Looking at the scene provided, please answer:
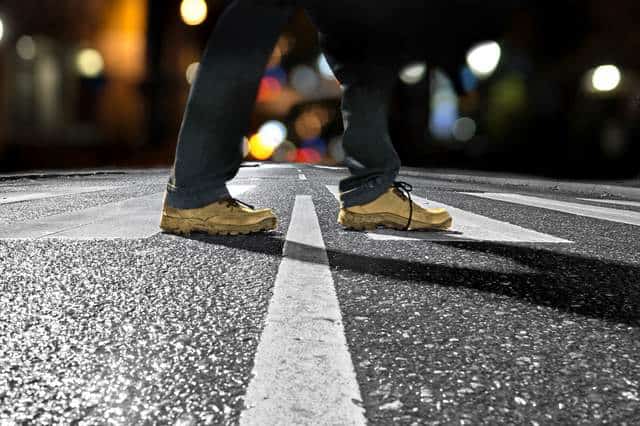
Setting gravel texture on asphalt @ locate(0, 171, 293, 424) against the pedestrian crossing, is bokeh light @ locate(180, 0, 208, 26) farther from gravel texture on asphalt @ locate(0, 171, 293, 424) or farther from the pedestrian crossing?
gravel texture on asphalt @ locate(0, 171, 293, 424)

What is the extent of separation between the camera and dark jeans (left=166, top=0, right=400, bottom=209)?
2.93 meters

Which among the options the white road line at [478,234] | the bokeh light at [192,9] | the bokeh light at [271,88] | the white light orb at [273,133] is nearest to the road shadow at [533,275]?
the white road line at [478,234]

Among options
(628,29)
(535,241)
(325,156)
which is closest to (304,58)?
(325,156)

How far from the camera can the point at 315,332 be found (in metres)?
1.49

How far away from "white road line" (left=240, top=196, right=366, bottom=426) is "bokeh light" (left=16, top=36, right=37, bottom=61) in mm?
17463

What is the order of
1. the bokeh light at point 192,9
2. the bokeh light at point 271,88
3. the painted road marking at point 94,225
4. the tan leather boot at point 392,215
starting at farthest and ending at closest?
the bokeh light at point 271,88
the bokeh light at point 192,9
the tan leather boot at point 392,215
the painted road marking at point 94,225

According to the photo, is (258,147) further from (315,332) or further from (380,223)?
(315,332)

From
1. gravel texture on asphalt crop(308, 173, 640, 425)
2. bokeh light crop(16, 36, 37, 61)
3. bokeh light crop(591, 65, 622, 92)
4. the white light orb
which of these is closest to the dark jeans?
gravel texture on asphalt crop(308, 173, 640, 425)

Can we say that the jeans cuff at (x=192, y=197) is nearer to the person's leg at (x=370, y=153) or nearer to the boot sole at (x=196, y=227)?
the boot sole at (x=196, y=227)

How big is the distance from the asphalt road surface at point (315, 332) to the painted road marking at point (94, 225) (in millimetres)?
110

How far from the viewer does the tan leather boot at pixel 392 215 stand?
11.0ft

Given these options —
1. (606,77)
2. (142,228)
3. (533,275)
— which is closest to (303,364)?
(533,275)

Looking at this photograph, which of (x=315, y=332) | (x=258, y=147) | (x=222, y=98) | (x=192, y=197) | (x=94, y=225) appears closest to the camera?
(x=315, y=332)

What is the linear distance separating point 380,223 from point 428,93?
89.1 feet
